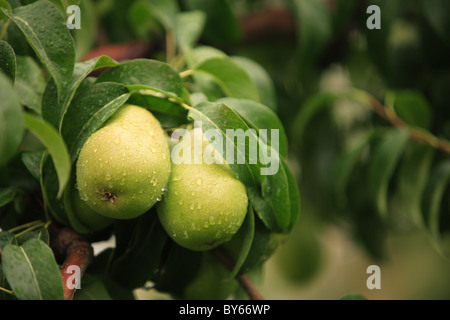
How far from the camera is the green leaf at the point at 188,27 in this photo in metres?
0.52

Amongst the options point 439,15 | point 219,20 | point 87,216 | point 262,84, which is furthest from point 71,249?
point 439,15

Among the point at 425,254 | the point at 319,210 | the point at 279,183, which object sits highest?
the point at 279,183

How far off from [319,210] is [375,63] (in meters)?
0.27

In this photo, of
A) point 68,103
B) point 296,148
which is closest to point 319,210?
point 296,148

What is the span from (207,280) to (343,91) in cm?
40

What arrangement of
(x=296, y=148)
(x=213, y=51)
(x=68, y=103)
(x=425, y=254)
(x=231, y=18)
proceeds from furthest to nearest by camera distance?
(x=425, y=254), (x=296, y=148), (x=231, y=18), (x=213, y=51), (x=68, y=103)

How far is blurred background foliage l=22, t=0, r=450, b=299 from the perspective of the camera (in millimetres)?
571

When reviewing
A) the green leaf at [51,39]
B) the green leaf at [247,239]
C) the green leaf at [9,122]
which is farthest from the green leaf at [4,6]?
the green leaf at [247,239]

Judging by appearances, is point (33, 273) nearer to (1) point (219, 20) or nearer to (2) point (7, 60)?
(2) point (7, 60)

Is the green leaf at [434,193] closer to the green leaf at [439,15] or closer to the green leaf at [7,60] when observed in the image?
the green leaf at [439,15]

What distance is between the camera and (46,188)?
1.02 ft

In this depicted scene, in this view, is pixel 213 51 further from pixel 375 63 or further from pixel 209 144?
pixel 375 63

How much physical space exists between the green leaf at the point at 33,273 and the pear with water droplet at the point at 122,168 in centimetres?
4

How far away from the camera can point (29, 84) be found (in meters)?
0.35
